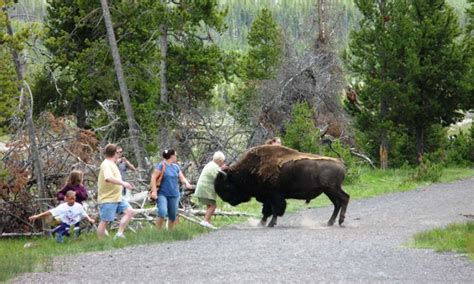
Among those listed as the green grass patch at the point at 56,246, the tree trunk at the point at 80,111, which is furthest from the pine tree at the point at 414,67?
the green grass patch at the point at 56,246

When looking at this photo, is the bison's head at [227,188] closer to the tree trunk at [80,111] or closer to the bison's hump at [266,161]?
the bison's hump at [266,161]

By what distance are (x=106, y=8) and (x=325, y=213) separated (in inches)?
509

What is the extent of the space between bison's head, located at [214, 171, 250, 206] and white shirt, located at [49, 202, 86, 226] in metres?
3.22

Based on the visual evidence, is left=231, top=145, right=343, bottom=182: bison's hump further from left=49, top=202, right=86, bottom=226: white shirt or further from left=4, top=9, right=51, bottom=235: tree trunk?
left=4, top=9, right=51, bottom=235: tree trunk

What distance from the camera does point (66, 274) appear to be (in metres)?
11.2

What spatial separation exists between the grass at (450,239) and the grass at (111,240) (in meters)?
4.36

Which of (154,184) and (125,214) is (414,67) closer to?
(154,184)

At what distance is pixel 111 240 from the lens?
Result: 1480 centimetres

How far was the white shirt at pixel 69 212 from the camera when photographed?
16.0m

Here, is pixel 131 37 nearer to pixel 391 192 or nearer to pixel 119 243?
pixel 391 192

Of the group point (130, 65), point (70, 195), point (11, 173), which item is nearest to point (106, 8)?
point (130, 65)

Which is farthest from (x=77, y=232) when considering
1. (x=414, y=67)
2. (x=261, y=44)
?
(x=261, y=44)

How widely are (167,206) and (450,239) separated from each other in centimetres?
583

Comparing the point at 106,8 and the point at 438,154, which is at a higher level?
the point at 106,8
